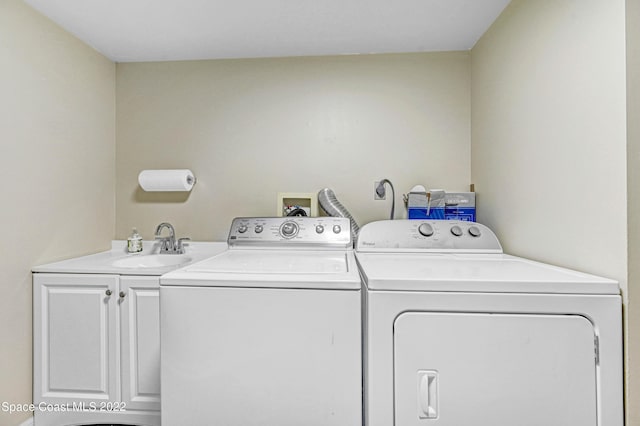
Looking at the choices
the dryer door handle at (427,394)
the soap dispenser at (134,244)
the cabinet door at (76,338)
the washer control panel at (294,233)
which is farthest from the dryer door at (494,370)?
the soap dispenser at (134,244)

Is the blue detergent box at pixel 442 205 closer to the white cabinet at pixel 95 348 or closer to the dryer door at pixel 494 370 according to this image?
the dryer door at pixel 494 370

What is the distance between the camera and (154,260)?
2.25 meters

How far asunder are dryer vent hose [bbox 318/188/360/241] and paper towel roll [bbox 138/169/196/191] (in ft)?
3.12

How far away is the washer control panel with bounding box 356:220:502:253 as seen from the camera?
174cm

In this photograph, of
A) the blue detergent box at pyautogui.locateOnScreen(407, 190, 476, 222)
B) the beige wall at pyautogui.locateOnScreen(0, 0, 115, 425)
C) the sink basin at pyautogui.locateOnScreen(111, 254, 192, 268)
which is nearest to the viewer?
the beige wall at pyautogui.locateOnScreen(0, 0, 115, 425)

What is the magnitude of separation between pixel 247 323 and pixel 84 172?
1.80 m

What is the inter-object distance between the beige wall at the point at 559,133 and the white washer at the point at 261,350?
86 cm

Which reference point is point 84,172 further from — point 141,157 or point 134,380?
point 134,380

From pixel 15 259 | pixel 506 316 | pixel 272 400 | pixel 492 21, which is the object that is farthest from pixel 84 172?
pixel 492 21

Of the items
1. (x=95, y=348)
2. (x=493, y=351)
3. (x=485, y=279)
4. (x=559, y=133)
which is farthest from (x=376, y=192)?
(x=95, y=348)

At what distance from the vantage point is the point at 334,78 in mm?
2326

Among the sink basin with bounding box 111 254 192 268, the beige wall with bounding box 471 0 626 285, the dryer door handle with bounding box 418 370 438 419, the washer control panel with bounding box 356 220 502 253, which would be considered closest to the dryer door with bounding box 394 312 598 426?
the dryer door handle with bounding box 418 370 438 419

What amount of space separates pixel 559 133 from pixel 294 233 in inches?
53.8

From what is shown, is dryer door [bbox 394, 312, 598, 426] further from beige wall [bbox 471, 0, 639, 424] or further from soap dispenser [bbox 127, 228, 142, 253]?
soap dispenser [bbox 127, 228, 142, 253]
